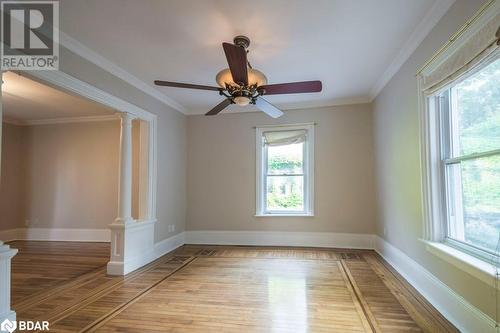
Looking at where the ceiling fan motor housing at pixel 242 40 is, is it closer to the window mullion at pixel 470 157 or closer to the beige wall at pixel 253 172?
the window mullion at pixel 470 157

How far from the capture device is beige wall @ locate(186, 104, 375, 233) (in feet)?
15.9

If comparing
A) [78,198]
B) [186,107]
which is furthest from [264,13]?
[78,198]

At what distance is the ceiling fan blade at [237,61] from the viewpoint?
6.61 ft

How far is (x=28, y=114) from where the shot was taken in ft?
18.0

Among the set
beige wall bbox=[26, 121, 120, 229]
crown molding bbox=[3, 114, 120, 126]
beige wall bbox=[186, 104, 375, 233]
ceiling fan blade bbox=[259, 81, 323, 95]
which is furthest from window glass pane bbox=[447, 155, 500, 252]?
crown molding bbox=[3, 114, 120, 126]

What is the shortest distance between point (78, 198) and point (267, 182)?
3920 mm

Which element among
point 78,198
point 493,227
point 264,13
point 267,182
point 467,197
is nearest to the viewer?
point 493,227

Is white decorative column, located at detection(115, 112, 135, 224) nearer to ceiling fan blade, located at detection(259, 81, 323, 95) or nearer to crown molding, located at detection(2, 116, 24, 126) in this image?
ceiling fan blade, located at detection(259, 81, 323, 95)

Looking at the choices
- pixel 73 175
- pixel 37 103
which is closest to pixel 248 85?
pixel 37 103

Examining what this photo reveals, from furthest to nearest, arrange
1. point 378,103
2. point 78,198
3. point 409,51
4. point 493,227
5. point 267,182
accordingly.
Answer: point 78,198 < point 267,182 < point 378,103 < point 409,51 < point 493,227

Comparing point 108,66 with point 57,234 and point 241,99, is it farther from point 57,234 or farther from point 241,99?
point 57,234

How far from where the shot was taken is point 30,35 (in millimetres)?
2525

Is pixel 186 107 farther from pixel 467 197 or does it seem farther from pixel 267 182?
pixel 467 197

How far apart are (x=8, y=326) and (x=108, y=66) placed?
109 inches
